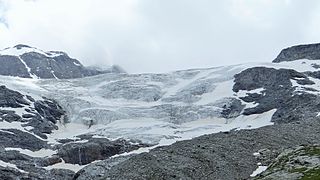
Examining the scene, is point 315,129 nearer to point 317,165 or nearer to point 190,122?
point 317,165

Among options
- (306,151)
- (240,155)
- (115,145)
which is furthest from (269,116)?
(306,151)

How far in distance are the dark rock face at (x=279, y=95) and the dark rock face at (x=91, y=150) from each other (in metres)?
33.1

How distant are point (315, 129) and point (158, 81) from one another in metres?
105

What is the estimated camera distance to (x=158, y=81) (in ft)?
600

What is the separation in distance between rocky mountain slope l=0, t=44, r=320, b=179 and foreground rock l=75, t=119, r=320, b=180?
0.13 meters

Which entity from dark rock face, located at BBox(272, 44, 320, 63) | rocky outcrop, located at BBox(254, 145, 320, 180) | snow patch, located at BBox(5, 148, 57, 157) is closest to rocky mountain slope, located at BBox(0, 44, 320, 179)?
snow patch, located at BBox(5, 148, 57, 157)

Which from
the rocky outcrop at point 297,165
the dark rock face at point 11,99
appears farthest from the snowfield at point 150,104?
the rocky outcrop at point 297,165

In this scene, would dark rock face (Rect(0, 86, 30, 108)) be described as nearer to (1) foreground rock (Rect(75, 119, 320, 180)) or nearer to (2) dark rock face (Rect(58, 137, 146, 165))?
(2) dark rock face (Rect(58, 137, 146, 165))

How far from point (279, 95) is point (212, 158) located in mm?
74700

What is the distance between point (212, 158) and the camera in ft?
213

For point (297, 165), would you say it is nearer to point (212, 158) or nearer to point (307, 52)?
point (212, 158)

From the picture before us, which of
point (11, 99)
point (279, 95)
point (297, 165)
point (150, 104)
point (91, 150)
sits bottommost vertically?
point (91, 150)

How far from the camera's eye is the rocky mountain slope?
6581 cm

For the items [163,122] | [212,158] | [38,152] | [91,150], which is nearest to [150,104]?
[163,122]
